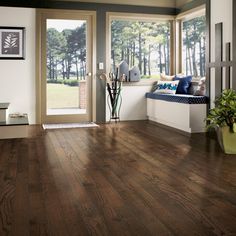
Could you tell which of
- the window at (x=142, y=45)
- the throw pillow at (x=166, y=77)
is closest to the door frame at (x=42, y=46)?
the window at (x=142, y=45)

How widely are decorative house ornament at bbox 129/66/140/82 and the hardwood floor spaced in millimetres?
2458

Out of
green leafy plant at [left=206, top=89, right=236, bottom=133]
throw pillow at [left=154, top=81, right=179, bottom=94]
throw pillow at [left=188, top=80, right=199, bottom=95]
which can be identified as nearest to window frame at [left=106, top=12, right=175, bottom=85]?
throw pillow at [left=154, top=81, right=179, bottom=94]

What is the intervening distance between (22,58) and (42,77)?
510mm

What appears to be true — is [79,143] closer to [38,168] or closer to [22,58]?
[38,168]

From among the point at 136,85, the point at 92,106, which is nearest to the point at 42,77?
the point at 92,106

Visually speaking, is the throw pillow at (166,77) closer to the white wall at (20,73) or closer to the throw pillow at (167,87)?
the throw pillow at (167,87)

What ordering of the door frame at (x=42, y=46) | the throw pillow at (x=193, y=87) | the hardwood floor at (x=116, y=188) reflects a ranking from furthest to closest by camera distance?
the door frame at (x=42, y=46) < the throw pillow at (x=193, y=87) < the hardwood floor at (x=116, y=188)

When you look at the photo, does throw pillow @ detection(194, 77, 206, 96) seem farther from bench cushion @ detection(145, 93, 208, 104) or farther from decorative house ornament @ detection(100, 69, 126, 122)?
decorative house ornament @ detection(100, 69, 126, 122)

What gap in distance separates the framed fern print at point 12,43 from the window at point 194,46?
325cm

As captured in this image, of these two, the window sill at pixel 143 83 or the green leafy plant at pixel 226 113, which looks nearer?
the green leafy plant at pixel 226 113

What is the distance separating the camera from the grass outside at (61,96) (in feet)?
22.4

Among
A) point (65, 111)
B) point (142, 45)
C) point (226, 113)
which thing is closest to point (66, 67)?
point (65, 111)

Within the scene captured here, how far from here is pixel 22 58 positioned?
6609mm

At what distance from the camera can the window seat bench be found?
5637 millimetres
